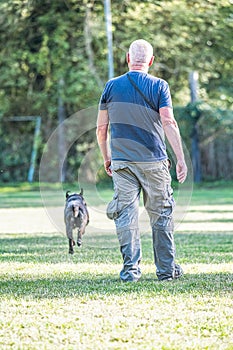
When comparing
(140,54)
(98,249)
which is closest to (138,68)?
(140,54)

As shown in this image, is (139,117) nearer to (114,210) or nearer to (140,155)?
(140,155)

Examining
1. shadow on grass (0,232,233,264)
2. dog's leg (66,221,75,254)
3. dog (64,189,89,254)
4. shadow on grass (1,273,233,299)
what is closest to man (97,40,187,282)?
shadow on grass (1,273,233,299)

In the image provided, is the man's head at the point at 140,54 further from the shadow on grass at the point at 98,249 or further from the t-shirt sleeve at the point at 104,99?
the shadow on grass at the point at 98,249

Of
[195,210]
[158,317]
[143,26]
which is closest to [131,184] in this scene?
[158,317]

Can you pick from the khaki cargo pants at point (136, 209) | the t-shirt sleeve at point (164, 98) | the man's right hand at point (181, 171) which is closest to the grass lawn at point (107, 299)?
the khaki cargo pants at point (136, 209)

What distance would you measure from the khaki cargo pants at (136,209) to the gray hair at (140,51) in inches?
34.2

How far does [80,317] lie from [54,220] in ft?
32.5

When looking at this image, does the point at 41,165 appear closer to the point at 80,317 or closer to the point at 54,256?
the point at 54,256

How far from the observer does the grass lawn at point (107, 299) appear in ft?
16.5

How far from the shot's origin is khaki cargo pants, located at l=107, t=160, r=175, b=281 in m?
7.36

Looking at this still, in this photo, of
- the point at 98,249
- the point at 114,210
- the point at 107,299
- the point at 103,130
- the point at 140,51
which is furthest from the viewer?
the point at 98,249

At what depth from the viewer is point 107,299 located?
6.36m

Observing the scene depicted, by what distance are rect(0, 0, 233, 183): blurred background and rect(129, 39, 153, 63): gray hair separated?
22917 mm

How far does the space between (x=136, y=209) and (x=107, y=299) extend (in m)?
1.25
